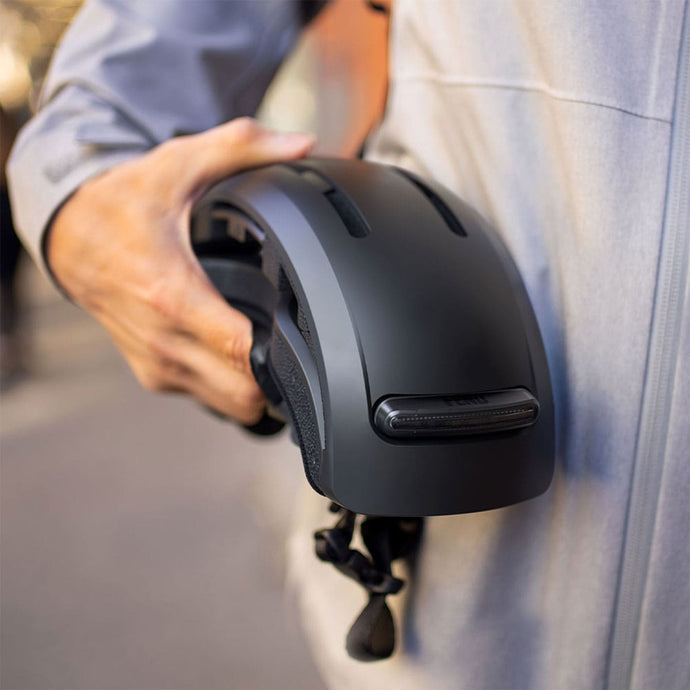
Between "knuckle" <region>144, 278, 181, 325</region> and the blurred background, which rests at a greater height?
"knuckle" <region>144, 278, 181, 325</region>

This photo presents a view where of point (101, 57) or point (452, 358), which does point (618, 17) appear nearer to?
point (452, 358)

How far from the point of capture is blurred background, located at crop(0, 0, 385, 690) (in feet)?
5.82

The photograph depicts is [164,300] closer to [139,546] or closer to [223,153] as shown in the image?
[223,153]

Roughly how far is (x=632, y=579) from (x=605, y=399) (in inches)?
5.6

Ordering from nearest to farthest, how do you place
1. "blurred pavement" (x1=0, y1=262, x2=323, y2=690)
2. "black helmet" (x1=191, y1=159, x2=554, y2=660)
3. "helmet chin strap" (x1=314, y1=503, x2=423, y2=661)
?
"black helmet" (x1=191, y1=159, x2=554, y2=660) → "helmet chin strap" (x1=314, y1=503, x2=423, y2=661) → "blurred pavement" (x1=0, y1=262, x2=323, y2=690)

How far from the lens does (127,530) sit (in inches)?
85.7

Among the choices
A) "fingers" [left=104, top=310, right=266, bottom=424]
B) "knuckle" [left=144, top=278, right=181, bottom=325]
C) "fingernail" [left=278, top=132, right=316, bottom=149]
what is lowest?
"fingers" [left=104, top=310, right=266, bottom=424]

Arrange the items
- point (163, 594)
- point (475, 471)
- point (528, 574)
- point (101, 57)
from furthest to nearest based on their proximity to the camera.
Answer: point (163, 594)
point (101, 57)
point (528, 574)
point (475, 471)

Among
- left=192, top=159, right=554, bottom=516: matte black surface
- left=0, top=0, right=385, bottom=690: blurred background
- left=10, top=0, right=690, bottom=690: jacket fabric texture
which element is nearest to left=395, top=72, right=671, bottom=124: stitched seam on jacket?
left=10, top=0, right=690, bottom=690: jacket fabric texture

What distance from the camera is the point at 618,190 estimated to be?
531mm

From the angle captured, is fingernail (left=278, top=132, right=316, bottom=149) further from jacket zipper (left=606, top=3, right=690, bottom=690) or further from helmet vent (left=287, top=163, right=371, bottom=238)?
jacket zipper (left=606, top=3, right=690, bottom=690)

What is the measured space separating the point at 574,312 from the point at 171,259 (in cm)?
34

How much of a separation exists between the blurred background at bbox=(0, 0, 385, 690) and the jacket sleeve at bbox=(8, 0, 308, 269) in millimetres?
310

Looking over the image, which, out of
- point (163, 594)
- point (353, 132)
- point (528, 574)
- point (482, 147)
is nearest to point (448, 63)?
point (482, 147)
